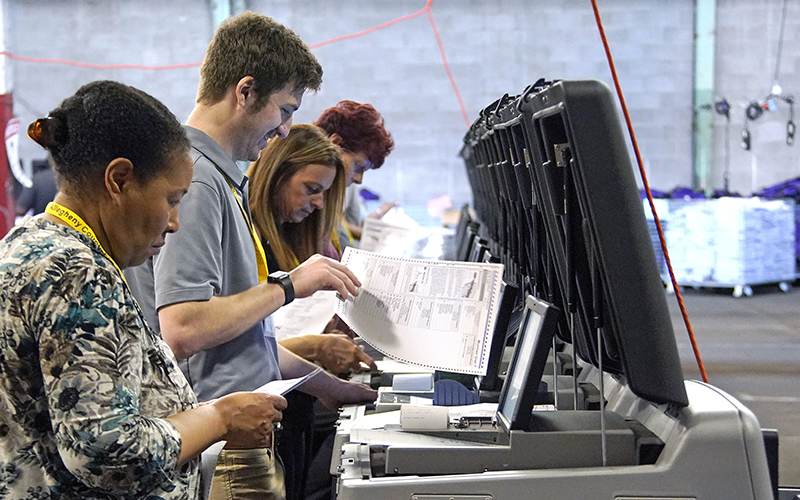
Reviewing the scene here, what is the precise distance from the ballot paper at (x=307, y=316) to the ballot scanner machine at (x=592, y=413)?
102 centimetres

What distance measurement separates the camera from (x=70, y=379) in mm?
944

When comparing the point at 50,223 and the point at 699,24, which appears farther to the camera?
the point at 699,24

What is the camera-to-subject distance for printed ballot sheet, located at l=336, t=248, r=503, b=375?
1535mm

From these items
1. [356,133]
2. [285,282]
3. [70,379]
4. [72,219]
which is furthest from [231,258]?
[356,133]

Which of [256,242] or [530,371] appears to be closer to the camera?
[530,371]

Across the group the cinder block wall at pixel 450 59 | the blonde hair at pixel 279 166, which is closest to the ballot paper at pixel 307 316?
the blonde hair at pixel 279 166

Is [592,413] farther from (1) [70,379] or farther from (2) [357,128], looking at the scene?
(2) [357,128]

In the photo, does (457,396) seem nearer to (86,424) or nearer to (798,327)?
(86,424)

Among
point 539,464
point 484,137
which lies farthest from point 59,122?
point 484,137

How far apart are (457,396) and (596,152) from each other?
67 centimetres

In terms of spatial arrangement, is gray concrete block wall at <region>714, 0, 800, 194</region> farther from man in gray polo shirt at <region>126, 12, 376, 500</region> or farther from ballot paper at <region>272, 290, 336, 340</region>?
man in gray polo shirt at <region>126, 12, 376, 500</region>

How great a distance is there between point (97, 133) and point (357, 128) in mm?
1897

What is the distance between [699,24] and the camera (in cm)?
1108

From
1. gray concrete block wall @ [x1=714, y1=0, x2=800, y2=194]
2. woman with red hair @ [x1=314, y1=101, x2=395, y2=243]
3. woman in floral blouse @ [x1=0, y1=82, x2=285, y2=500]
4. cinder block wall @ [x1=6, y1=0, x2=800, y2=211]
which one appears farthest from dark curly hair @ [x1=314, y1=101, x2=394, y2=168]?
gray concrete block wall @ [x1=714, y1=0, x2=800, y2=194]
